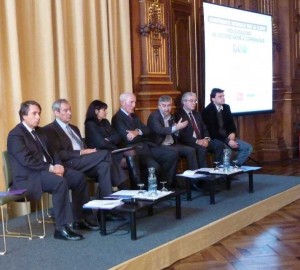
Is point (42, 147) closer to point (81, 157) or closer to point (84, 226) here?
point (81, 157)

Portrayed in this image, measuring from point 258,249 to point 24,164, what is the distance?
1938 millimetres

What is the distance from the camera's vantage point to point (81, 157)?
15.2 ft

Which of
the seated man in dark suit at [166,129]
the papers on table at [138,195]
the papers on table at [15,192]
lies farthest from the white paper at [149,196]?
the seated man in dark suit at [166,129]

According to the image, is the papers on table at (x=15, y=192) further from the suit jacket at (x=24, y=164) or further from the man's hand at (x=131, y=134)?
the man's hand at (x=131, y=134)

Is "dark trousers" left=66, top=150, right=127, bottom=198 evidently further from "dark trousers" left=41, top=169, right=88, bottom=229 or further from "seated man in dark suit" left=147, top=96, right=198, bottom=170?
"seated man in dark suit" left=147, top=96, right=198, bottom=170

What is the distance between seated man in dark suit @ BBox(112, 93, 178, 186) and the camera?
17.7 feet

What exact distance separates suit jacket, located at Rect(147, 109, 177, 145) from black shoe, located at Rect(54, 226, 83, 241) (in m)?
2.03

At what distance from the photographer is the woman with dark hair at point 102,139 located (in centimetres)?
504

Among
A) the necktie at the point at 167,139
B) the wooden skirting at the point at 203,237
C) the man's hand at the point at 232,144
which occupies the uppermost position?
the necktie at the point at 167,139

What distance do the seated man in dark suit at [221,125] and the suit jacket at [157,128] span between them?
83 centimetres

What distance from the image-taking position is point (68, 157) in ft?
15.1

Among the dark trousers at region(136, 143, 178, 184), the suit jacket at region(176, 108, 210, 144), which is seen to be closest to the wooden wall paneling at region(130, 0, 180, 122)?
the suit jacket at region(176, 108, 210, 144)

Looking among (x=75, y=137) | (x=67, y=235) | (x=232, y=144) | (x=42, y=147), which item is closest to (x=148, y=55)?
(x=232, y=144)

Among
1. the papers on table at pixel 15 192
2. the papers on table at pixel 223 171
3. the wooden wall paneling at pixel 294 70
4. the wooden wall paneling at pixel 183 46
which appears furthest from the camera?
the wooden wall paneling at pixel 294 70
